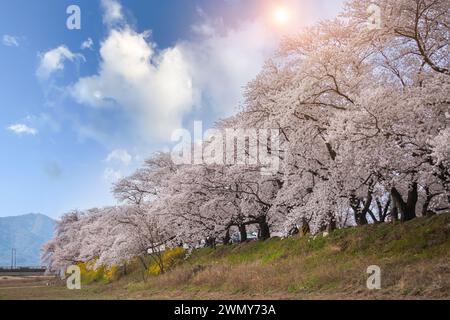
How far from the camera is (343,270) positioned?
1925cm

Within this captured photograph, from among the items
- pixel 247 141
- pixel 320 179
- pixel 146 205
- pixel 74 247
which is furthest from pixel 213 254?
pixel 74 247

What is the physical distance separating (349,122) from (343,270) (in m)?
6.30

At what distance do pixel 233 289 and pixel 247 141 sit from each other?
12.2 m

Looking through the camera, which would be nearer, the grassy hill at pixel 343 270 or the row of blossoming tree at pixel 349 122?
the grassy hill at pixel 343 270

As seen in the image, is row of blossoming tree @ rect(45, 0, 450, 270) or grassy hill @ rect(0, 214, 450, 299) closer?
grassy hill @ rect(0, 214, 450, 299)

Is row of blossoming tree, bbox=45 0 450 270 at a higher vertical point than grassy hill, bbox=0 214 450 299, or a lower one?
higher

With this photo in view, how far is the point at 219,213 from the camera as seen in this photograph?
3897 cm

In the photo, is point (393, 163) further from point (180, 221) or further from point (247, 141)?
point (180, 221)

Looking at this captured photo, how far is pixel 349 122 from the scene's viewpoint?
18.9 meters

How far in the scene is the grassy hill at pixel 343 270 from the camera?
15.8 meters

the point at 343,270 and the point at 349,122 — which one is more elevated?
the point at 349,122

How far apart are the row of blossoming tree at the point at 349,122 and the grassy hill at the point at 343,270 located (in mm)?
1721

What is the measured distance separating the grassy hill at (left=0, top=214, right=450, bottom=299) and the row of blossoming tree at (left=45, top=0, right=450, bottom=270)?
172 centimetres

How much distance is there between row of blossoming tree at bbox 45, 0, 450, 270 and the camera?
18.7 m
